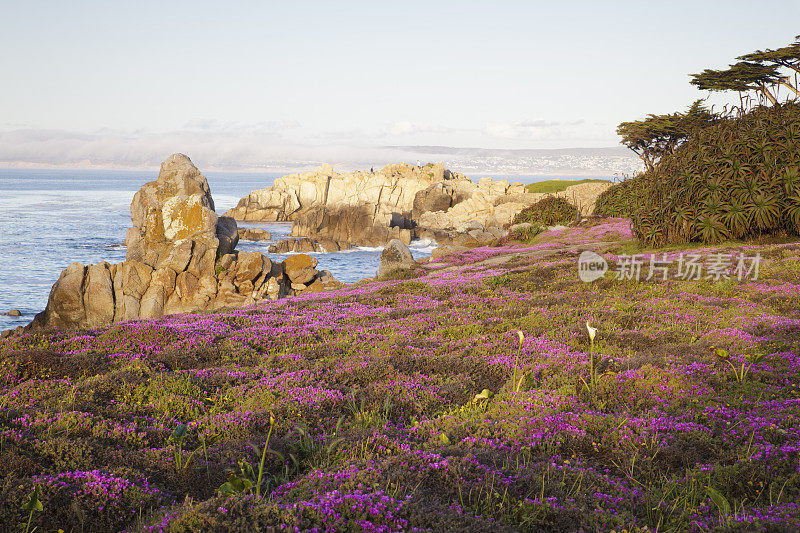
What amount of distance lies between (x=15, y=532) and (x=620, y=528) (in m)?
4.27

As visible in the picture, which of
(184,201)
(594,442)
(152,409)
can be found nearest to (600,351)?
(594,442)

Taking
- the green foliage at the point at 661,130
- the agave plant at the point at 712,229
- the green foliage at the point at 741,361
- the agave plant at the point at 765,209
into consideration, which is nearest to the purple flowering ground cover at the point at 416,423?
the green foliage at the point at 741,361

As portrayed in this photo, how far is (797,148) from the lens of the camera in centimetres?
1825

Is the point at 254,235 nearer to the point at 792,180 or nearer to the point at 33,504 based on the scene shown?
the point at 792,180

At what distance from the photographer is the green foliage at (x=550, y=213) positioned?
45.6 metres

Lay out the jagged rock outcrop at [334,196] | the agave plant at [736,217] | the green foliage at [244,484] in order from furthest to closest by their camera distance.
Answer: the jagged rock outcrop at [334,196], the agave plant at [736,217], the green foliage at [244,484]

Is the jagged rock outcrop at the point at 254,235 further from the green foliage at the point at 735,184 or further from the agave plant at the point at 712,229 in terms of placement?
the agave plant at the point at 712,229

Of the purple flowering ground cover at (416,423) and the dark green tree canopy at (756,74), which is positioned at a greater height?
the dark green tree canopy at (756,74)

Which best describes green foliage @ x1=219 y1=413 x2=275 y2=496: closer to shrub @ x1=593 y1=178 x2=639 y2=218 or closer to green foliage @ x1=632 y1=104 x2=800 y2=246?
green foliage @ x1=632 y1=104 x2=800 y2=246

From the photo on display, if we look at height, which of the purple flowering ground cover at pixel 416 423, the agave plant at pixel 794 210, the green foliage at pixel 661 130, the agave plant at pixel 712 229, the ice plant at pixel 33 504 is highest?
the green foliage at pixel 661 130

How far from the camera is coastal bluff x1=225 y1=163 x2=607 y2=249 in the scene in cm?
7000

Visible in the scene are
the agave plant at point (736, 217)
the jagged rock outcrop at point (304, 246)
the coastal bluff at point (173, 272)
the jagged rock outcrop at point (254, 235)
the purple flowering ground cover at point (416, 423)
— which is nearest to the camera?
the purple flowering ground cover at point (416, 423)

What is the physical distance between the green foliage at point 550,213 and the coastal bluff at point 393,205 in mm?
3482

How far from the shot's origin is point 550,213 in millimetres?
46500
